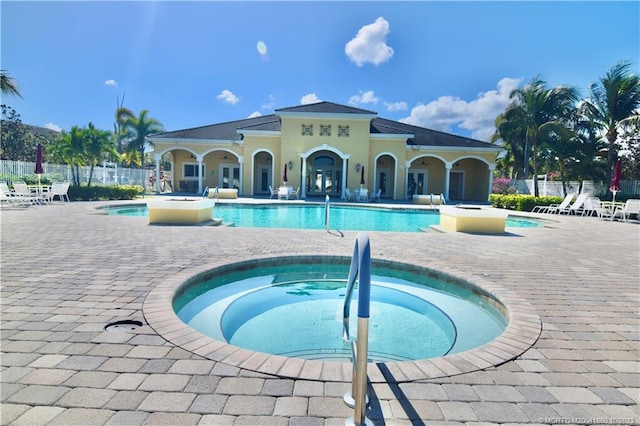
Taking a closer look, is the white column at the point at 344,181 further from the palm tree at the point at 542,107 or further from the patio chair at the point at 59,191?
the patio chair at the point at 59,191

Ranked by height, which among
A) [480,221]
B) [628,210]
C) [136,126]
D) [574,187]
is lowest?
[480,221]

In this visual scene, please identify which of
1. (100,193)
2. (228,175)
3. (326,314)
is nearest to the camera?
(326,314)

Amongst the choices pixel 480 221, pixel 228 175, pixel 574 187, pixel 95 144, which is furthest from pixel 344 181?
pixel 574 187

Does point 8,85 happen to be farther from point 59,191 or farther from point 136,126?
point 136,126

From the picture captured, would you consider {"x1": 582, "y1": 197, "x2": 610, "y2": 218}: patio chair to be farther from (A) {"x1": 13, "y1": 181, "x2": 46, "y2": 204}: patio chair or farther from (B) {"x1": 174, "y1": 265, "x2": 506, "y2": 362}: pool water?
(A) {"x1": 13, "y1": 181, "x2": 46, "y2": 204}: patio chair

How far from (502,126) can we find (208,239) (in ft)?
93.2

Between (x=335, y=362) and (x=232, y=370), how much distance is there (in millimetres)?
938

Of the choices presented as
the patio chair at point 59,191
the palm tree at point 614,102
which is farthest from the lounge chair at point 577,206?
the patio chair at point 59,191

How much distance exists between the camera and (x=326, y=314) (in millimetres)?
4211

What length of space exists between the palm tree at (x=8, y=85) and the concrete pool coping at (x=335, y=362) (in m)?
16.7

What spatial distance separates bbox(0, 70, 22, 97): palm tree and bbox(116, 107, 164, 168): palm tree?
72.2ft

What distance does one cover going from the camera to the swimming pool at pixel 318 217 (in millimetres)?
12002

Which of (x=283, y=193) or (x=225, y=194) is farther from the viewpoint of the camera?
(x=283, y=193)

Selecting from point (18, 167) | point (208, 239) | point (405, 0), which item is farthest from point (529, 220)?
point (18, 167)
